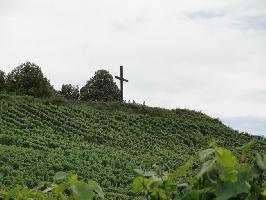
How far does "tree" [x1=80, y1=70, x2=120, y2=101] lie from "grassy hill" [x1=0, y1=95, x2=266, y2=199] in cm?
423

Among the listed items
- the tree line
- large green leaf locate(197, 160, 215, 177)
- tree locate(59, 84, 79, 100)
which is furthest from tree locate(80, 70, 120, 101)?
large green leaf locate(197, 160, 215, 177)

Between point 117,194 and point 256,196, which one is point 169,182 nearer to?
point 256,196

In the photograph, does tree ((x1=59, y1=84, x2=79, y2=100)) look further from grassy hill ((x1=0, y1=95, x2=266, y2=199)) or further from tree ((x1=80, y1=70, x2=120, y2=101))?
grassy hill ((x1=0, y1=95, x2=266, y2=199))

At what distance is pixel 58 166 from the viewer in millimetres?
13977

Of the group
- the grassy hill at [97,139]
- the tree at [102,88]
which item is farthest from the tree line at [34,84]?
the grassy hill at [97,139]

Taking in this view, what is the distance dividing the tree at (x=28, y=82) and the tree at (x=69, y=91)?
762cm

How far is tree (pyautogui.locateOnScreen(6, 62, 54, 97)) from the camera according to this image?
27.6 metres

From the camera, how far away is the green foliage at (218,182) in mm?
1017

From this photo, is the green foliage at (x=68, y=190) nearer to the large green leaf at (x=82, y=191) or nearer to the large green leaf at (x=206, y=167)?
the large green leaf at (x=82, y=191)

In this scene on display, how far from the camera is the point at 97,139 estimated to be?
803 inches

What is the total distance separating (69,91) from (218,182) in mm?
36407

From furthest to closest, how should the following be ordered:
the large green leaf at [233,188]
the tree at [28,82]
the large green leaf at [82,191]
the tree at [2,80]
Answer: the tree at [2,80] → the tree at [28,82] → the large green leaf at [82,191] → the large green leaf at [233,188]

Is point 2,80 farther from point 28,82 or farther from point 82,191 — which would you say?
point 82,191

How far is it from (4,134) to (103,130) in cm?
521
